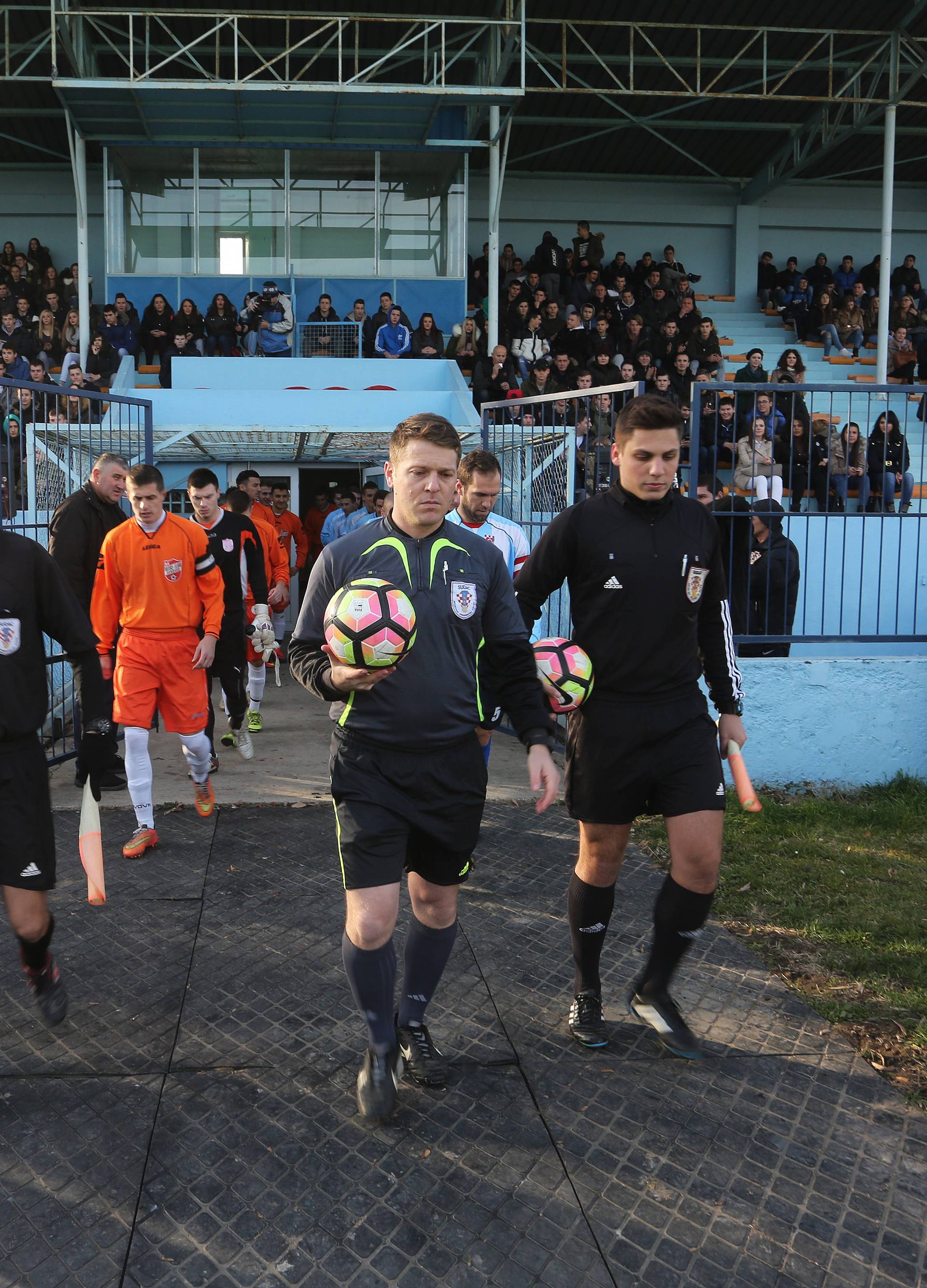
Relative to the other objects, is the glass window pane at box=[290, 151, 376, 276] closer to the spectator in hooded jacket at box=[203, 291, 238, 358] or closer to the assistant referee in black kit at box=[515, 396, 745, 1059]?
the spectator in hooded jacket at box=[203, 291, 238, 358]

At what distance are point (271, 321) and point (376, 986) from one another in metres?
15.3

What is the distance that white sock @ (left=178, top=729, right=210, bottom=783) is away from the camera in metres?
6.05

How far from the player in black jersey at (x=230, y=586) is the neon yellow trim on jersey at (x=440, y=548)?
4.46 meters

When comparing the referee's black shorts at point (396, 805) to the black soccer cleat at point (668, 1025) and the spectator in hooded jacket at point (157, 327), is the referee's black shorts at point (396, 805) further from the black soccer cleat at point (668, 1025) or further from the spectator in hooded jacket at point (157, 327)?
the spectator in hooded jacket at point (157, 327)

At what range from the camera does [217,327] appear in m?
16.8

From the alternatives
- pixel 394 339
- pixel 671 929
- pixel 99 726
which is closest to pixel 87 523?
pixel 99 726

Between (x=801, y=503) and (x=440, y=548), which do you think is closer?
(x=440, y=548)

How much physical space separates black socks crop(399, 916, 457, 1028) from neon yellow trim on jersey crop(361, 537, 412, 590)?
3.68 feet

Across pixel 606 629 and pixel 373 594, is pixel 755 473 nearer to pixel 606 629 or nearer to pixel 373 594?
pixel 606 629

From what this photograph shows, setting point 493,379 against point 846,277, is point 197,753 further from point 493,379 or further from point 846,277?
point 846,277

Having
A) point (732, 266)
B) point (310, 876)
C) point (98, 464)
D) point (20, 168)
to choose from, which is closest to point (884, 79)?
point (732, 266)

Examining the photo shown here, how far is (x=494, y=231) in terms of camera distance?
57.4 feet

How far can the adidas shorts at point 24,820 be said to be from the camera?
341 centimetres

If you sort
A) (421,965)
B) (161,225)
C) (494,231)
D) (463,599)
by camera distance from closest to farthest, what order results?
(463,599)
(421,965)
(494,231)
(161,225)
